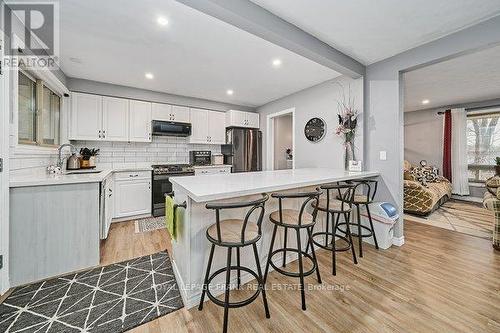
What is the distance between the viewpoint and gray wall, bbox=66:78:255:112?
136 inches

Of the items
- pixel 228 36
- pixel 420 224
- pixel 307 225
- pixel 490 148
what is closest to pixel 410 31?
pixel 228 36

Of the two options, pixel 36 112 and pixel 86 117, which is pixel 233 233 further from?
pixel 86 117

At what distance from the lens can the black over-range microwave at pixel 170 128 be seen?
3979 millimetres

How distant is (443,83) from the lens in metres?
3.78

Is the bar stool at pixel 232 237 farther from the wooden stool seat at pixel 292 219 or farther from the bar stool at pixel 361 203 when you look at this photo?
the bar stool at pixel 361 203

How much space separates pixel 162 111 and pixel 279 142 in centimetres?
333

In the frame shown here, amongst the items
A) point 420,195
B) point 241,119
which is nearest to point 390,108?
point 420,195

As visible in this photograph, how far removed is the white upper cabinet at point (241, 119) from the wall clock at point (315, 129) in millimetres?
1588

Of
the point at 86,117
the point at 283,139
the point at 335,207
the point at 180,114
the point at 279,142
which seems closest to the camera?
the point at 335,207

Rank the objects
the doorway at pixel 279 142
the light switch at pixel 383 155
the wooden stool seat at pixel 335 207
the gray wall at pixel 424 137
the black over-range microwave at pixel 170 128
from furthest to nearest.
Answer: the gray wall at pixel 424 137 → the doorway at pixel 279 142 → the black over-range microwave at pixel 170 128 → the light switch at pixel 383 155 → the wooden stool seat at pixel 335 207

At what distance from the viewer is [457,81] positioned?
3662mm

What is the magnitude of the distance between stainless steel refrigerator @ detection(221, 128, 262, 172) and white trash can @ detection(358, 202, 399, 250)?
9.39 ft

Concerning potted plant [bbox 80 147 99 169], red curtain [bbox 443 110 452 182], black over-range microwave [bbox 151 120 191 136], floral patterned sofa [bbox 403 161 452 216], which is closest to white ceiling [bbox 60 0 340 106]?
black over-range microwave [bbox 151 120 191 136]

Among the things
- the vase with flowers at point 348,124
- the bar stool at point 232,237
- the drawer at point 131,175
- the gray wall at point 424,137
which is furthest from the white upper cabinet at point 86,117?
the gray wall at point 424,137
